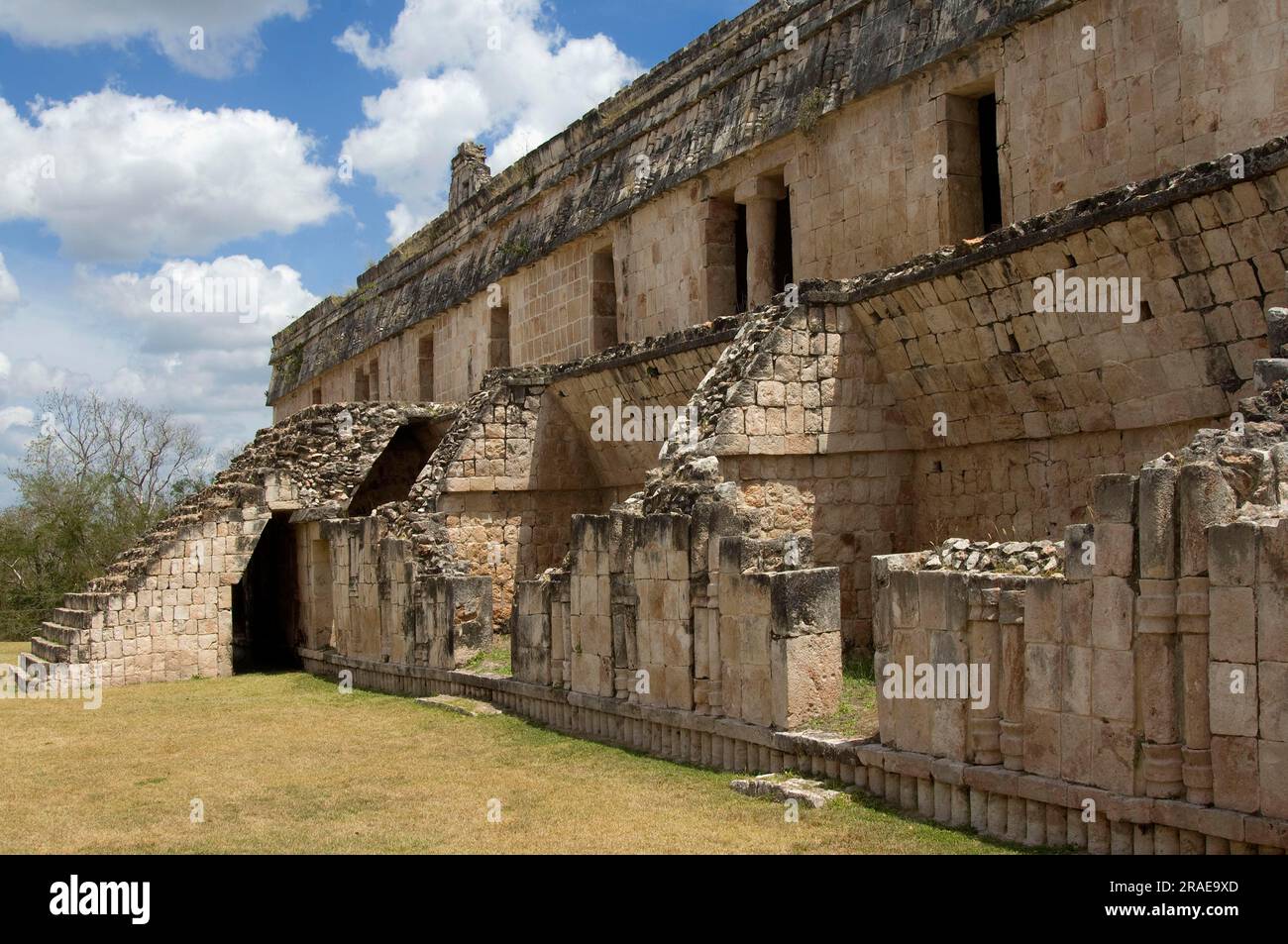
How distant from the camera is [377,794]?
9055 millimetres

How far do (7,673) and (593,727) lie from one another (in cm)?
1009

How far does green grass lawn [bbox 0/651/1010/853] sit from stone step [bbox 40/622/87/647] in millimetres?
3236

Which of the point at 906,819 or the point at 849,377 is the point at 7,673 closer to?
the point at 849,377

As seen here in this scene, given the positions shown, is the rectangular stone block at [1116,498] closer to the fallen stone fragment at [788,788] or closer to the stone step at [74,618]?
the fallen stone fragment at [788,788]

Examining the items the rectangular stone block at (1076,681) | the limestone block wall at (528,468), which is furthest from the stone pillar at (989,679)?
the limestone block wall at (528,468)

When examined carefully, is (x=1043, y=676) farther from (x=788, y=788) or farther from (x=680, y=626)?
(x=680, y=626)

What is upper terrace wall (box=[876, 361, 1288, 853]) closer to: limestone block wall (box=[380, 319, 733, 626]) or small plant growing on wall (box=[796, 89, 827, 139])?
small plant growing on wall (box=[796, 89, 827, 139])

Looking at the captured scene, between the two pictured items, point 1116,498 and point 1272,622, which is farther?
point 1116,498

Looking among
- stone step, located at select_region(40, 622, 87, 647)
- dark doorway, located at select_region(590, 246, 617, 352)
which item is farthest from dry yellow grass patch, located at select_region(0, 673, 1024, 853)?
dark doorway, located at select_region(590, 246, 617, 352)

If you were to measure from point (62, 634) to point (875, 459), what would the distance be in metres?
11.7

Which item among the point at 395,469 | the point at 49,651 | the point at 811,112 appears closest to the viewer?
the point at 811,112

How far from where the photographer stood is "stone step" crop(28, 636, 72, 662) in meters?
16.6

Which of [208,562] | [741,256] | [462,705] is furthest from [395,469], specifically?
[462,705]
